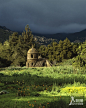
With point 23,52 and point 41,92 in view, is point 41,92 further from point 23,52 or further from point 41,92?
point 23,52

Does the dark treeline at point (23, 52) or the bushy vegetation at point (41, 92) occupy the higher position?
the dark treeline at point (23, 52)

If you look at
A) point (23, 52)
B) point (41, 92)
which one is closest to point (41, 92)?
point (41, 92)

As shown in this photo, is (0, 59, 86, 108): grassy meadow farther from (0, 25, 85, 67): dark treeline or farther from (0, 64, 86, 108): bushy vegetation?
(0, 25, 85, 67): dark treeline

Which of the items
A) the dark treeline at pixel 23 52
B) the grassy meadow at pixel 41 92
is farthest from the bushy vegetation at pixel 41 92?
the dark treeline at pixel 23 52

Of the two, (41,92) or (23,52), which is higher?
(23,52)

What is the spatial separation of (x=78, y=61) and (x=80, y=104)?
49.6ft

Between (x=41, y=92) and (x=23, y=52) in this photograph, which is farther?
(x=23, y=52)

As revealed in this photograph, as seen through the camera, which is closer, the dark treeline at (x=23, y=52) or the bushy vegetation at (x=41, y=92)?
the bushy vegetation at (x=41, y=92)

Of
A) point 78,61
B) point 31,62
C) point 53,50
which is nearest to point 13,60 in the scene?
point 31,62

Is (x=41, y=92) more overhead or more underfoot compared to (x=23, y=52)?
more underfoot

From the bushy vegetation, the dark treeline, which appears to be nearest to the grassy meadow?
the bushy vegetation

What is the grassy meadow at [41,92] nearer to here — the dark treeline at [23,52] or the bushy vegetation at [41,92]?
the bushy vegetation at [41,92]

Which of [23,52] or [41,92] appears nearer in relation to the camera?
[41,92]

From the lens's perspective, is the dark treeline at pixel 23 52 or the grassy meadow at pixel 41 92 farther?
the dark treeline at pixel 23 52
